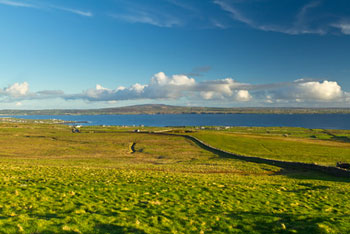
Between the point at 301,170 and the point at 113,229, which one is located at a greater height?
the point at 113,229

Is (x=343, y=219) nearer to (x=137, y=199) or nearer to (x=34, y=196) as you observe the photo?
(x=137, y=199)

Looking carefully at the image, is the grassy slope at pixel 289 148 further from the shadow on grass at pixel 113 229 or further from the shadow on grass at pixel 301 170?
the shadow on grass at pixel 113 229

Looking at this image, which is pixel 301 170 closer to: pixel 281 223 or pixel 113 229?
pixel 281 223

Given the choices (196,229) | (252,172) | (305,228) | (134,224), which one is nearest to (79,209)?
(134,224)

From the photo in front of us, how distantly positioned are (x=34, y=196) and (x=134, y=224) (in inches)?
436

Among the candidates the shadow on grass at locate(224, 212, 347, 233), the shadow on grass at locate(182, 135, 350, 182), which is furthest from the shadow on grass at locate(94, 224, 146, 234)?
the shadow on grass at locate(182, 135, 350, 182)

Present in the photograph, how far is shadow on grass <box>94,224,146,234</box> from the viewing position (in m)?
12.3

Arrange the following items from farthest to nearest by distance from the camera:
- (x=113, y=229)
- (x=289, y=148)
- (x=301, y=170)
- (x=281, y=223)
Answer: (x=289, y=148) < (x=301, y=170) < (x=281, y=223) < (x=113, y=229)

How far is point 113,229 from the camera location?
41.5ft

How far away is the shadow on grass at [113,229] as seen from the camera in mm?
12297

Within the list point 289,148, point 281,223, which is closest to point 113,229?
point 281,223

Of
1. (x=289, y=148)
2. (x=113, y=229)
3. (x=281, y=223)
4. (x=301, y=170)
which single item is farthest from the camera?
(x=289, y=148)

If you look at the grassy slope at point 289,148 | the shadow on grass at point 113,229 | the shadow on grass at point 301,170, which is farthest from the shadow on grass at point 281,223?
the grassy slope at point 289,148

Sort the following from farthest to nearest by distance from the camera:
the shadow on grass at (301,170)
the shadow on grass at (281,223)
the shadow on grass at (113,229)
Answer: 1. the shadow on grass at (301,170)
2. the shadow on grass at (281,223)
3. the shadow on grass at (113,229)
